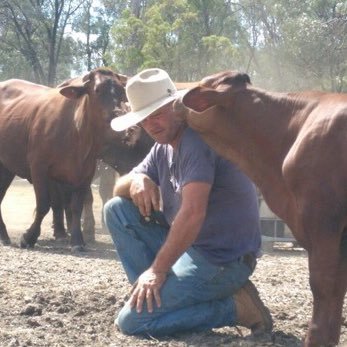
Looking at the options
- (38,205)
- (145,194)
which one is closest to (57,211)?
(38,205)

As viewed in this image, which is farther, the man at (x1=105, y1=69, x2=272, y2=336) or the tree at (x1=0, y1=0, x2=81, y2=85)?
the tree at (x1=0, y1=0, x2=81, y2=85)

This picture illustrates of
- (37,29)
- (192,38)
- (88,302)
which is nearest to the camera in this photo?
(88,302)

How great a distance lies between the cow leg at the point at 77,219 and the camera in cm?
962

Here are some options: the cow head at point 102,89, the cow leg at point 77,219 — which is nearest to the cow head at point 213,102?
the cow head at point 102,89

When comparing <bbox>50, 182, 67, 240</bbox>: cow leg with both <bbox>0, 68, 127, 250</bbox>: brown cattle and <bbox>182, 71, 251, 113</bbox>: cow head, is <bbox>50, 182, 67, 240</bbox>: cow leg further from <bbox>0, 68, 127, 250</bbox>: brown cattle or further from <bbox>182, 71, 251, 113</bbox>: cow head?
<bbox>182, 71, 251, 113</bbox>: cow head

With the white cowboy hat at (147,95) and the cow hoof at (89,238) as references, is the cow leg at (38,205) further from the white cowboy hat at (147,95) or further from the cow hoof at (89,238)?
the white cowboy hat at (147,95)

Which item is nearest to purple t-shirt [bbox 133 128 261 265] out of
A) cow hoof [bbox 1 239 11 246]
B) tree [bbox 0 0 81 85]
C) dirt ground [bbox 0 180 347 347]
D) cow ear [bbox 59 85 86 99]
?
dirt ground [bbox 0 180 347 347]

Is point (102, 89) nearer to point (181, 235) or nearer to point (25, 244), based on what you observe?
point (25, 244)

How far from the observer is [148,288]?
4828mm

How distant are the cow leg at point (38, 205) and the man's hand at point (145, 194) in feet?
16.0

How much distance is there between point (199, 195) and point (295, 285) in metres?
2.21

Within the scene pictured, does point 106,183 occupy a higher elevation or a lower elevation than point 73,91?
lower

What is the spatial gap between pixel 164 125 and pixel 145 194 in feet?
1.55

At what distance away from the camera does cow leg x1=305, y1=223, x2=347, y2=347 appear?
14.0 feet
